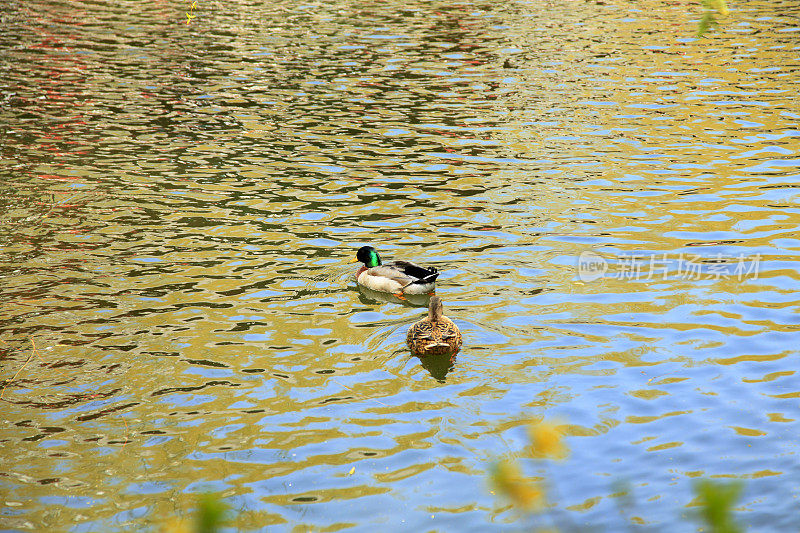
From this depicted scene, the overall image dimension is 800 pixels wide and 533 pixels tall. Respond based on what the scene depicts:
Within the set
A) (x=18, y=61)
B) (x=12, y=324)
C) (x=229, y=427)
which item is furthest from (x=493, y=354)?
(x=18, y=61)

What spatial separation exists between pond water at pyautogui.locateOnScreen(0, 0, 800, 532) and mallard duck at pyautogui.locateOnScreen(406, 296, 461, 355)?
24cm

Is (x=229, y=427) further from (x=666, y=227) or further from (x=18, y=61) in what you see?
(x=18, y=61)

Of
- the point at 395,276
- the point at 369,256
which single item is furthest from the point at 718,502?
the point at 369,256

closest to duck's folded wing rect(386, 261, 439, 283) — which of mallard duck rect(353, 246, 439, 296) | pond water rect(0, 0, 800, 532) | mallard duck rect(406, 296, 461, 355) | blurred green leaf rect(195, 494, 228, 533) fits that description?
mallard duck rect(353, 246, 439, 296)

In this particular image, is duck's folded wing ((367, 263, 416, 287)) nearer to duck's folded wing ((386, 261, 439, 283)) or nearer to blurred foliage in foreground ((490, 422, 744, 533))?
duck's folded wing ((386, 261, 439, 283))

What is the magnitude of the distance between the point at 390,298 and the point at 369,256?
2.36ft

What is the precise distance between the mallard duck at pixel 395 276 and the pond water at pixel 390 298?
0.28 m

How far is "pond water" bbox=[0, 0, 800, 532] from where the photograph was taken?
683cm

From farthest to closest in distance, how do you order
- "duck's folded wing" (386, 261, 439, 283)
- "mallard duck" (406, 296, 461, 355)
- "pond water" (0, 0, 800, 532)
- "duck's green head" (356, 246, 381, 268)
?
"duck's green head" (356, 246, 381, 268) < "duck's folded wing" (386, 261, 439, 283) < "mallard duck" (406, 296, 461, 355) < "pond water" (0, 0, 800, 532)

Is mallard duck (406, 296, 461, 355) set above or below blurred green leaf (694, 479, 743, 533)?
below

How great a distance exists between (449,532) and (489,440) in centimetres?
131

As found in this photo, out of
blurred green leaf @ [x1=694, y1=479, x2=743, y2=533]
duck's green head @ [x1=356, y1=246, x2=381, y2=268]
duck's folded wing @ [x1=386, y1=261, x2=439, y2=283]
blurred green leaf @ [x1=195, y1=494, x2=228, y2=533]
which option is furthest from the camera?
duck's green head @ [x1=356, y1=246, x2=381, y2=268]

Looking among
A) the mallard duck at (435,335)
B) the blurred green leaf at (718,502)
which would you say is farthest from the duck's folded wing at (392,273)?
the blurred green leaf at (718,502)

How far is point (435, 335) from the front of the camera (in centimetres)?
873
